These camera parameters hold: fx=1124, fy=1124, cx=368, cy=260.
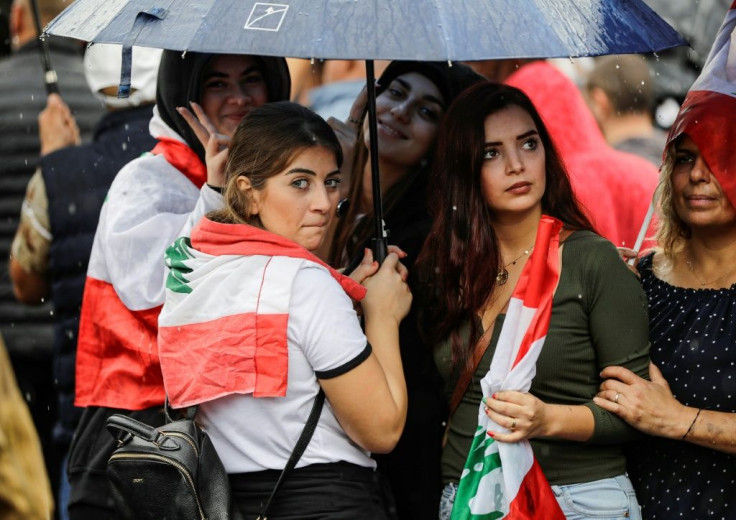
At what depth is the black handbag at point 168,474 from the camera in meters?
2.99

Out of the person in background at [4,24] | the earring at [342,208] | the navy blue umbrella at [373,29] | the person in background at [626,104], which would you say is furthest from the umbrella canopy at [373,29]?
the person in background at [4,24]

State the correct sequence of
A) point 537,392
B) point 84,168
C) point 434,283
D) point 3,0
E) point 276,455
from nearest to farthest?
1. point 276,455
2. point 537,392
3. point 434,283
4. point 84,168
5. point 3,0

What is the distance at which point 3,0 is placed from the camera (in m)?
8.11

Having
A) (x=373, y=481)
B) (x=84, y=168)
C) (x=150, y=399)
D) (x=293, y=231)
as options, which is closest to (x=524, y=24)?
(x=293, y=231)

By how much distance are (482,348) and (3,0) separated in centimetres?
590

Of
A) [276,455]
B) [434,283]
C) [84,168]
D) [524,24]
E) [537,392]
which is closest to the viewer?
[524,24]

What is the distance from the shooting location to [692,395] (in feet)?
10.9

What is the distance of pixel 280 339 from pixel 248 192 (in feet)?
1.65

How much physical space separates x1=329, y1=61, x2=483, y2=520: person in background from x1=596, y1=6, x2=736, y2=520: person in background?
0.71m

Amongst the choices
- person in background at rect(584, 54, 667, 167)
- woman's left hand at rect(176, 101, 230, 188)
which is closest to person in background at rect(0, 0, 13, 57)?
person in background at rect(584, 54, 667, 167)

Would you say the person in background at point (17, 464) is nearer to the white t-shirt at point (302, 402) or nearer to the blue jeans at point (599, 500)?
the white t-shirt at point (302, 402)

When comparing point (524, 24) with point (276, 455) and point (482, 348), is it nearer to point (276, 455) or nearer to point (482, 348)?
point (482, 348)

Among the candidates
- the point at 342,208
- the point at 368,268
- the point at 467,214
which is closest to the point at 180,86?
the point at 342,208

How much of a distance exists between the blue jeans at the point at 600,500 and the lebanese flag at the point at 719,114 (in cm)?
93
